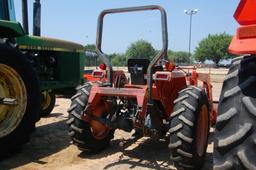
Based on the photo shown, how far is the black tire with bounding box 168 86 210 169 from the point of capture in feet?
15.5

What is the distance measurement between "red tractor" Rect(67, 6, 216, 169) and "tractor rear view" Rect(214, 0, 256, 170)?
2.50 meters

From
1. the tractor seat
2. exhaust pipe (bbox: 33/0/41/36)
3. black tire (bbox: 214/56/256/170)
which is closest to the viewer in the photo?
black tire (bbox: 214/56/256/170)

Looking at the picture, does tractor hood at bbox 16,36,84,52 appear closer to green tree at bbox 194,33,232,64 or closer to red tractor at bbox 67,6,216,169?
red tractor at bbox 67,6,216,169

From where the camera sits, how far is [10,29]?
18.5ft

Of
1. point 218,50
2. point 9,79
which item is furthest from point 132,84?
point 218,50

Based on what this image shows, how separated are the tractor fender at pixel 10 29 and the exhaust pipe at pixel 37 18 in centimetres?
154

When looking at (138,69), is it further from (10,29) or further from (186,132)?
(10,29)

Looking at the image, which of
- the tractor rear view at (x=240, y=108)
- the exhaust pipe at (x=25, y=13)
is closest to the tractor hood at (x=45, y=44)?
the exhaust pipe at (x=25, y=13)

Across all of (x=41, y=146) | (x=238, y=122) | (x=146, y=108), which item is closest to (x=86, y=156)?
(x=41, y=146)

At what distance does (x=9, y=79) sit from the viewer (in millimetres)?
5391

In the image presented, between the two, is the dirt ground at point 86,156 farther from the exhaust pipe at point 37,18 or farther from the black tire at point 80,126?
the exhaust pipe at point 37,18

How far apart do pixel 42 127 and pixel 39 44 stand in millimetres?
1554

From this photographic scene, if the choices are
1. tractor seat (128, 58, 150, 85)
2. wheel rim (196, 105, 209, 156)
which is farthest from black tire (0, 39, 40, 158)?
wheel rim (196, 105, 209, 156)

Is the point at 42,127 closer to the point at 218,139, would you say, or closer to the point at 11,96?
the point at 11,96
